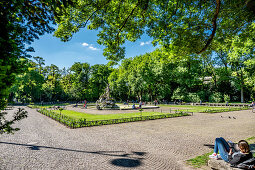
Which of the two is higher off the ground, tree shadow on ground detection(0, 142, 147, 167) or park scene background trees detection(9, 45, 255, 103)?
park scene background trees detection(9, 45, 255, 103)

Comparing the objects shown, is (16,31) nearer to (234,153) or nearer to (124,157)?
(124,157)

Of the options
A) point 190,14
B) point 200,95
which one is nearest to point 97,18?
point 190,14

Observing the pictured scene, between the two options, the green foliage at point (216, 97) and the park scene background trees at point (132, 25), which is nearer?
the park scene background trees at point (132, 25)

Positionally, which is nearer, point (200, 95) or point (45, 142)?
point (45, 142)

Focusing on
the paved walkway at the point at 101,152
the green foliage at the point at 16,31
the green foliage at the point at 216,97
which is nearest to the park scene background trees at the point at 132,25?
the green foliage at the point at 16,31

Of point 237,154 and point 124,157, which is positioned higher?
point 237,154

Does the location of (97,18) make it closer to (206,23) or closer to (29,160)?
(206,23)

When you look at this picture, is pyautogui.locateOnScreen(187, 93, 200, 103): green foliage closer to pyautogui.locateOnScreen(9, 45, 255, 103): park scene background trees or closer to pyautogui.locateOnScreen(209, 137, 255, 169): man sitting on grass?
pyautogui.locateOnScreen(9, 45, 255, 103): park scene background trees

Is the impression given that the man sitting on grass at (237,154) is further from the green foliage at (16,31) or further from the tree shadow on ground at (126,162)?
the green foliage at (16,31)

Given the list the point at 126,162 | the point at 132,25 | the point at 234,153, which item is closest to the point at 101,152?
the point at 126,162

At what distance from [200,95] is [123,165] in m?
41.9

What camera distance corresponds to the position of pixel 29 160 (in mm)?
6281

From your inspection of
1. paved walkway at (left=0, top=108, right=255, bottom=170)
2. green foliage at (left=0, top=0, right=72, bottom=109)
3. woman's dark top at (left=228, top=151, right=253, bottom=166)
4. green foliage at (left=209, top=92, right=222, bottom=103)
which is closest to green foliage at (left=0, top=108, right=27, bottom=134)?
green foliage at (left=0, top=0, right=72, bottom=109)

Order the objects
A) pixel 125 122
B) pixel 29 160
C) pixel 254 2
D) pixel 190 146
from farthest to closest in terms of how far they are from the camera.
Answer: pixel 125 122 → pixel 190 146 → pixel 29 160 → pixel 254 2
